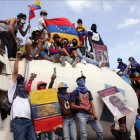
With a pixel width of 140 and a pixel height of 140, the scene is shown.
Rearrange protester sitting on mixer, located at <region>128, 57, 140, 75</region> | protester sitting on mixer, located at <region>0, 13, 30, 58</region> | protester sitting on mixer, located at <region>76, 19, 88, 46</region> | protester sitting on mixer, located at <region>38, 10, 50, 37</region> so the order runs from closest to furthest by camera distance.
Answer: protester sitting on mixer, located at <region>0, 13, 30, 58</region> < protester sitting on mixer, located at <region>38, 10, 50, 37</region> < protester sitting on mixer, located at <region>76, 19, 88, 46</region> < protester sitting on mixer, located at <region>128, 57, 140, 75</region>

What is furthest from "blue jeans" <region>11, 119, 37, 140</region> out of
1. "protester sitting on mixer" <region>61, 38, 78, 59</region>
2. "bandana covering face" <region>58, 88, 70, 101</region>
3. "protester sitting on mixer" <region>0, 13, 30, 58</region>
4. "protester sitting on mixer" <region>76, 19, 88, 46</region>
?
"protester sitting on mixer" <region>76, 19, 88, 46</region>

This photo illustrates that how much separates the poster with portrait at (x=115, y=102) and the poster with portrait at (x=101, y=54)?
1986 mm

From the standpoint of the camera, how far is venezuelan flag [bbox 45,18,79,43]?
11.5 m

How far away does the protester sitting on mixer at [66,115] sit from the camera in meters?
6.48

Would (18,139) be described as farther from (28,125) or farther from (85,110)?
(85,110)

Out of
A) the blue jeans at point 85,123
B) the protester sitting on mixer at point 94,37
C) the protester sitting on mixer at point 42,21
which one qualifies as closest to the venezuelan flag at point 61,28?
the protester sitting on mixer at point 42,21

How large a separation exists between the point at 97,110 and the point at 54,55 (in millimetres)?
2353

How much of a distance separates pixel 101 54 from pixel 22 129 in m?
5.81

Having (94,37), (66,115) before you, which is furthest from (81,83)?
(94,37)

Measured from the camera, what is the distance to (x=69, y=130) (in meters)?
6.61

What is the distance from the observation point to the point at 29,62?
7.38 m

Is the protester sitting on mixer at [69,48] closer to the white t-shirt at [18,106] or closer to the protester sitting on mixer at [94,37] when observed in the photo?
the protester sitting on mixer at [94,37]

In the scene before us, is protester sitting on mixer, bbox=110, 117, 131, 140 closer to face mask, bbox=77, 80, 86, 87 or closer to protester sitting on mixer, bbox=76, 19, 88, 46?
face mask, bbox=77, 80, 86, 87

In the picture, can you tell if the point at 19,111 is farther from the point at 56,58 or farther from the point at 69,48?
the point at 69,48
